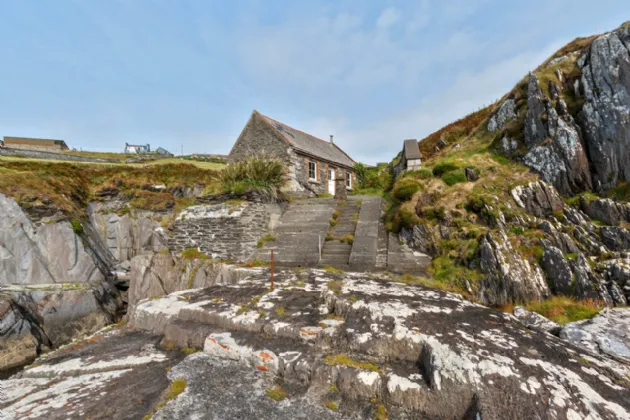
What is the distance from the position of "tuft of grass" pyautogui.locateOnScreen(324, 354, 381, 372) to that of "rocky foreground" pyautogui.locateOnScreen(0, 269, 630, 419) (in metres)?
0.02

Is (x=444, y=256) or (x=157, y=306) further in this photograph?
(x=444, y=256)

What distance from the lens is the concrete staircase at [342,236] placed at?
28.9 ft

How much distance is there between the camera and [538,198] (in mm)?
9516

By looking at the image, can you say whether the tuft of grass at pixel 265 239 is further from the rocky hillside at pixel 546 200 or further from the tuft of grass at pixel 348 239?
the rocky hillside at pixel 546 200

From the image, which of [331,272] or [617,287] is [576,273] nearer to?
[617,287]

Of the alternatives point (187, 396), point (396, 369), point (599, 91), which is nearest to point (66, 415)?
point (187, 396)

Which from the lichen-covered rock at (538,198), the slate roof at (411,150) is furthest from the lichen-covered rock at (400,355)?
the slate roof at (411,150)

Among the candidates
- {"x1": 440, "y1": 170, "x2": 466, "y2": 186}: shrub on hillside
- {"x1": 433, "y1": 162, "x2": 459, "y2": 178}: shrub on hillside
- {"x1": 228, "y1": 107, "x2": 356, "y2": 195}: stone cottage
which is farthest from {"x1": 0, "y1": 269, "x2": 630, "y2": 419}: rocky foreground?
{"x1": 228, "y1": 107, "x2": 356, "y2": 195}: stone cottage

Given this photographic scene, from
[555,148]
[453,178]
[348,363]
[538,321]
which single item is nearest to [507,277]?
[538,321]

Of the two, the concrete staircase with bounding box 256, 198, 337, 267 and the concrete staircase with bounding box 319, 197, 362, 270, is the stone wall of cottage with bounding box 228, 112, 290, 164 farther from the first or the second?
the concrete staircase with bounding box 319, 197, 362, 270

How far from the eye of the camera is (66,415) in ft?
7.93

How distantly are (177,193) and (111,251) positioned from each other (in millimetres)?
6589

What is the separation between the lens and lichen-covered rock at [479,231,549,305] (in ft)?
21.5

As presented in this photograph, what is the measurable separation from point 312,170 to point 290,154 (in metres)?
2.91
